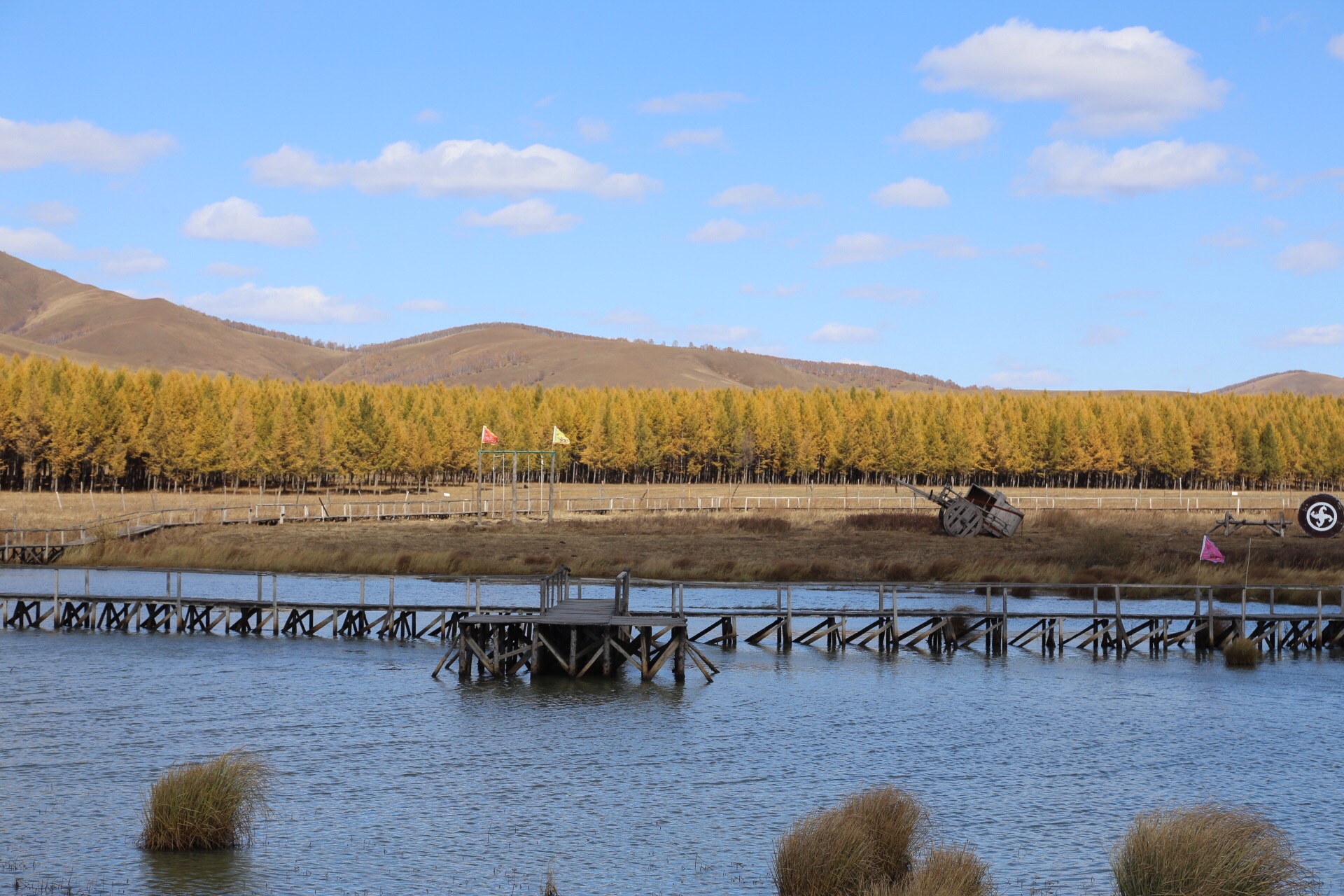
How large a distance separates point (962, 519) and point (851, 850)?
2480 inches

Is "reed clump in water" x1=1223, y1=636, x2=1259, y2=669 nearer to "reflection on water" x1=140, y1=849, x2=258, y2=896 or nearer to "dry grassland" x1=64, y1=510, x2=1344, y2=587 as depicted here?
"dry grassland" x1=64, y1=510, x2=1344, y2=587

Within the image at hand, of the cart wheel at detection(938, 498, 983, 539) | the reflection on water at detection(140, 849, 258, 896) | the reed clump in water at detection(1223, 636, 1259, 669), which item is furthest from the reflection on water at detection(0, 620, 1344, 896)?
the cart wheel at detection(938, 498, 983, 539)

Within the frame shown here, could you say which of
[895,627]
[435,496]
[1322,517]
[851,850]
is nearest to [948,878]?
[851,850]

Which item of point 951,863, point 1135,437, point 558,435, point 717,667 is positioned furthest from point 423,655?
point 1135,437

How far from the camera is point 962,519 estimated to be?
7794 cm

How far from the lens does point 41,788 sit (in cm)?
2239

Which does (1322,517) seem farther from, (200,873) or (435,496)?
(435,496)

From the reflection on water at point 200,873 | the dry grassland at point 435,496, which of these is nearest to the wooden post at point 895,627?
the reflection on water at point 200,873

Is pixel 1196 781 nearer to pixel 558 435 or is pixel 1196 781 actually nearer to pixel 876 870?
pixel 876 870

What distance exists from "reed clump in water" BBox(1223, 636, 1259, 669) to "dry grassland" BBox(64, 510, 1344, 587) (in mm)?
12433

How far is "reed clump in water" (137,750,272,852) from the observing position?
1856 centimetres

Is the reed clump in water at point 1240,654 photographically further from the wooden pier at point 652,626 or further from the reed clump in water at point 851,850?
the reed clump in water at point 851,850

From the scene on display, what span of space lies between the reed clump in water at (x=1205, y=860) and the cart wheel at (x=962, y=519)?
61401 mm

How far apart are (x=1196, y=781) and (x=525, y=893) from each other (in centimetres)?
1377
